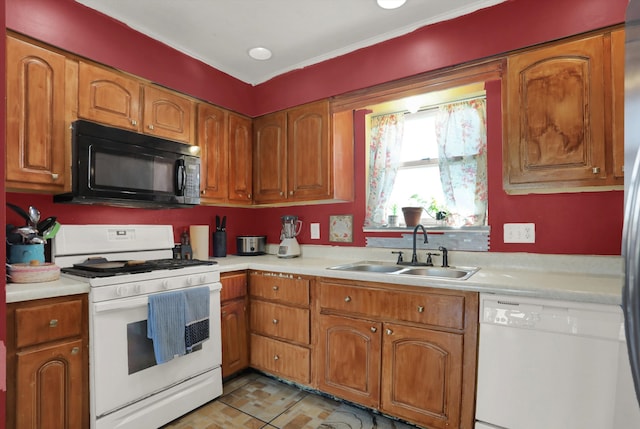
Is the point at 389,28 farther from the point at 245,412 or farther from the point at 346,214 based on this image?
the point at 245,412

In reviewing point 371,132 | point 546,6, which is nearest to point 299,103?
point 371,132

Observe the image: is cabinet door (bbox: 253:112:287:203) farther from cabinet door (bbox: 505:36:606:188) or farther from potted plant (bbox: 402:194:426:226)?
cabinet door (bbox: 505:36:606:188)

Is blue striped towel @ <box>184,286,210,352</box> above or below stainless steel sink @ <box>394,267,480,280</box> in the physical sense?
below

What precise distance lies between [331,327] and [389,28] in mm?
2039

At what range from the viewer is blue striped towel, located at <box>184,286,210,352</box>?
1995 mm

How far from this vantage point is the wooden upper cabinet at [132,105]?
199 cm

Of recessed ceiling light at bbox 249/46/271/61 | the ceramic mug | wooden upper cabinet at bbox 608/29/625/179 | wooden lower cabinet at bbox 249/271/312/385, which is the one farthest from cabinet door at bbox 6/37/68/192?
wooden upper cabinet at bbox 608/29/625/179

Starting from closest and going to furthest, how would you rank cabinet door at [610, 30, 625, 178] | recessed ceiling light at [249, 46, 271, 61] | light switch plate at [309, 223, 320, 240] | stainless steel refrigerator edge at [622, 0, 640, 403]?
stainless steel refrigerator edge at [622, 0, 640, 403], cabinet door at [610, 30, 625, 178], recessed ceiling light at [249, 46, 271, 61], light switch plate at [309, 223, 320, 240]

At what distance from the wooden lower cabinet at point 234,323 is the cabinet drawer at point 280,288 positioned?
93 millimetres

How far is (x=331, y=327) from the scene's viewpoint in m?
2.12

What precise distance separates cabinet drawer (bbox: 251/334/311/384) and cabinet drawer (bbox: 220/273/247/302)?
36cm

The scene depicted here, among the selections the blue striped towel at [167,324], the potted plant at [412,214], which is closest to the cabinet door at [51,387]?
the blue striped towel at [167,324]

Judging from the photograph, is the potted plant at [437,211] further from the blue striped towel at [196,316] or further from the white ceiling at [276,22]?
the blue striped towel at [196,316]

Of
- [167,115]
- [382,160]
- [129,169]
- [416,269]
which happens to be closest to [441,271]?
[416,269]
